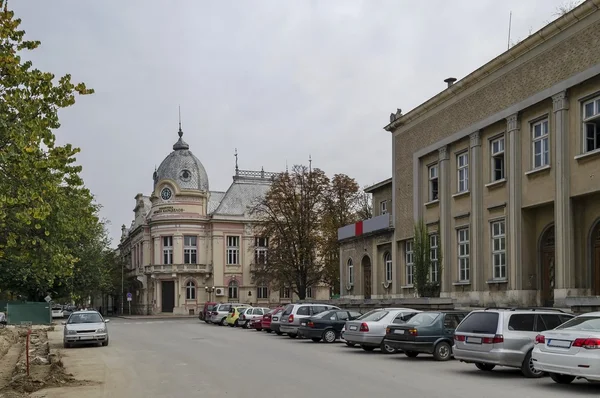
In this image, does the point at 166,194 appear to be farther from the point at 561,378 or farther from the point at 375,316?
the point at 561,378

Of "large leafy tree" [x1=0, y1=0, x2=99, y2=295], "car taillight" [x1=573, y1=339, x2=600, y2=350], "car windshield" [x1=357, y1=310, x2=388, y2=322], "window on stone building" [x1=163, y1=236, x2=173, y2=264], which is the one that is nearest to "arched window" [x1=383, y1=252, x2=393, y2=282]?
"car windshield" [x1=357, y1=310, x2=388, y2=322]

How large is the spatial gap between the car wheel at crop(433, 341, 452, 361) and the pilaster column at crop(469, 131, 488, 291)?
466 inches

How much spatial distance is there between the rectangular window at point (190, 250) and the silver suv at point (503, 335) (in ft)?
219

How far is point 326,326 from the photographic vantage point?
28188mm

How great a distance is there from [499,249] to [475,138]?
15.7ft

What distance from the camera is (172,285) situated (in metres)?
81.4

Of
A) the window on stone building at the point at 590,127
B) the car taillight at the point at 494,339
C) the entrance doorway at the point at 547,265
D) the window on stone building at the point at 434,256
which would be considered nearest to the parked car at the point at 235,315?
the window on stone building at the point at 434,256

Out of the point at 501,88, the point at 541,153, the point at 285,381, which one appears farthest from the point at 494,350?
the point at 501,88

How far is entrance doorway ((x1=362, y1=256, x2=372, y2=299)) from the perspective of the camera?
146 feet

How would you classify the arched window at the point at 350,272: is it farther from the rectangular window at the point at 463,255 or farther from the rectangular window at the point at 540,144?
the rectangular window at the point at 540,144

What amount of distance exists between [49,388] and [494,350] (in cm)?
926

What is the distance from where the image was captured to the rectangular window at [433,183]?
119 ft

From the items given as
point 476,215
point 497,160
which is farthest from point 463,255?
point 497,160

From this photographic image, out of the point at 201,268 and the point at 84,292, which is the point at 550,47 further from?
the point at 201,268
